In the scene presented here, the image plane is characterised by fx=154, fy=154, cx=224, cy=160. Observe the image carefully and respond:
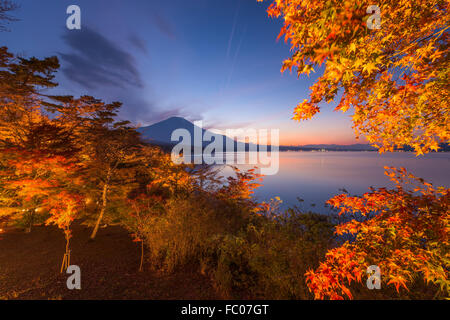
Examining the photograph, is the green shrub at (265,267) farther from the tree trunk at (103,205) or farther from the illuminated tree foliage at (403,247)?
the tree trunk at (103,205)

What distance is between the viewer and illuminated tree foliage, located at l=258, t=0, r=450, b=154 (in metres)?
1.62

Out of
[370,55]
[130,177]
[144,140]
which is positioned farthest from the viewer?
[144,140]

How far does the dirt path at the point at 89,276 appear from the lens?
4113 millimetres

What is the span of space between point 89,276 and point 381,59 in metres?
8.57

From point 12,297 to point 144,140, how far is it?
32.8 feet

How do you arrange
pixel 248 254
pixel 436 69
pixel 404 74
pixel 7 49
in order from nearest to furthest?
pixel 436 69, pixel 404 74, pixel 248 254, pixel 7 49

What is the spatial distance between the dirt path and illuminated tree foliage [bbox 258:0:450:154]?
17.9ft

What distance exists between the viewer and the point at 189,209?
19.5 ft

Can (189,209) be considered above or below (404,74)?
below

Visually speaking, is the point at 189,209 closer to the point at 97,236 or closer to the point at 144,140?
the point at 97,236

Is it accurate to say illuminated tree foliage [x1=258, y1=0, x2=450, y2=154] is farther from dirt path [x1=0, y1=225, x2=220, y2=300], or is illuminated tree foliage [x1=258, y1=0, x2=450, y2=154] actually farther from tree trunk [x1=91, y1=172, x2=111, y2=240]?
tree trunk [x1=91, y1=172, x2=111, y2=240]

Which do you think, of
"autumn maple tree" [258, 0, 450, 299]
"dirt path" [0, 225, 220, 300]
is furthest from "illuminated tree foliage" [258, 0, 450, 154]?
"dirt path" [0, 225, 220, 300]

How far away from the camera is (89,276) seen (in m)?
4.82
